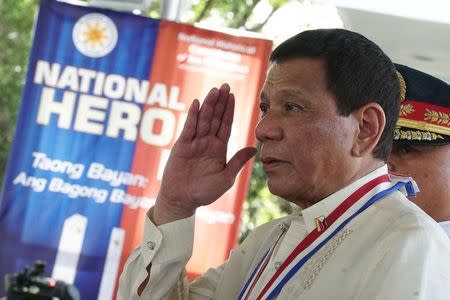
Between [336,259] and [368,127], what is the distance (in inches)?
13.3

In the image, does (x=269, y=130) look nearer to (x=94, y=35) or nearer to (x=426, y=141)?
(x=426, y=141)

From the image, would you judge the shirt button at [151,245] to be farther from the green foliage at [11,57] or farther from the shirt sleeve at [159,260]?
the green foliage at [11,57]

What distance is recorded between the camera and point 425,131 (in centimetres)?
231

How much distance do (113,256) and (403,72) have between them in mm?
3539

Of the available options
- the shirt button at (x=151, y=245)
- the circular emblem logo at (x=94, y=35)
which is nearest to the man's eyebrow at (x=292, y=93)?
the shirt button at (x=151, y=245)

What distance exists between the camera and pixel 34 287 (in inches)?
80.3

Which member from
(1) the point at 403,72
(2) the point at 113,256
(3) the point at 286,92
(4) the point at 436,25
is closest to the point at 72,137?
(2) the point at 113,256

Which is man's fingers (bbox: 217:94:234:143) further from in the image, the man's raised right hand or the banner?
the banner

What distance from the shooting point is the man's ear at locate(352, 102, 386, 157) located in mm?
1744

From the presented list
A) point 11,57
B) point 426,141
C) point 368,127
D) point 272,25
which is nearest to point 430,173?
point 426,141

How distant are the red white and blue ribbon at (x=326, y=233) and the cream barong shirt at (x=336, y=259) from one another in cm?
1

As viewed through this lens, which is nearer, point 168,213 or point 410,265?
point 410,265

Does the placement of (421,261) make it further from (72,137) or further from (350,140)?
(72,137)

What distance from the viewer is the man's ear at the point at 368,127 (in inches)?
68.7
